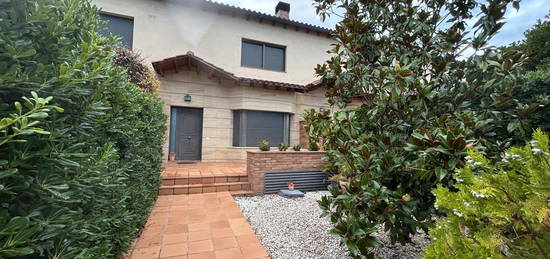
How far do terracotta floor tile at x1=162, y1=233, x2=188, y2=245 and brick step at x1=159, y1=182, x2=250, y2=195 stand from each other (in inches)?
94.6

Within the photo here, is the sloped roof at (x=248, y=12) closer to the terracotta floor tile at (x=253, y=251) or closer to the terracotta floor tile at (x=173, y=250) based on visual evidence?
the terracotta floor tile at (x=173, y=250)

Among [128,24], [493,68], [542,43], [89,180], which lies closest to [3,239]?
[89,180]

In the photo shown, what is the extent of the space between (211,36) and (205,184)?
6.61m

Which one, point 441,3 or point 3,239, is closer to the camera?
point 3,239

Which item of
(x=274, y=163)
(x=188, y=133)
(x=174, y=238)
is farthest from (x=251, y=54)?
(x=174, y=238)

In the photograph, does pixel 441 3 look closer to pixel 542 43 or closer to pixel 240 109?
pixel 240 109

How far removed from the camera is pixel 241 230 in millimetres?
3863

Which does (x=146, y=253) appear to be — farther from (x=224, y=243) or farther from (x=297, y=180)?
(x=297, y=180)

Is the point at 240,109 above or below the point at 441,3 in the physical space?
below

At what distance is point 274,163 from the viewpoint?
6.54m

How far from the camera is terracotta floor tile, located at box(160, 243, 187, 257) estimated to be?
10.2ft

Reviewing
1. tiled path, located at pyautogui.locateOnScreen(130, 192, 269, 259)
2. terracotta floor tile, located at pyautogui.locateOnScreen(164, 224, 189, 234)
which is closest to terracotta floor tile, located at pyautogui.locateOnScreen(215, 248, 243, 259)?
tiled path, located at pyautogui.locateOnScreen(130, 192, 269, 259)

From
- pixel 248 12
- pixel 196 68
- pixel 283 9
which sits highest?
pixel 283 9

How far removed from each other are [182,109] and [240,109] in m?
2.37
